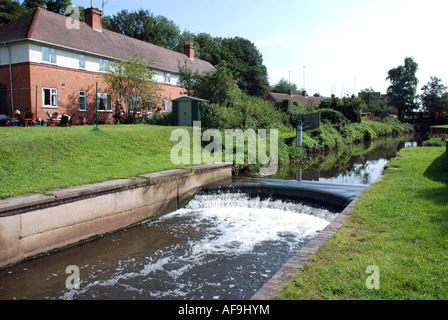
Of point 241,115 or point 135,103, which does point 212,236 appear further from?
point 135,103

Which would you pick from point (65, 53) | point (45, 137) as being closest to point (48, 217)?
point (45, 137)

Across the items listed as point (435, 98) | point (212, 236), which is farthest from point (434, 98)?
point (212, 236)

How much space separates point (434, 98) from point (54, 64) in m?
57.6

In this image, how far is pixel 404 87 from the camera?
58.5m

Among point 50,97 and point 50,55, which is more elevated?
point 50,55

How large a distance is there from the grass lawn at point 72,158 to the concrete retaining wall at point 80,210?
0.68 metres

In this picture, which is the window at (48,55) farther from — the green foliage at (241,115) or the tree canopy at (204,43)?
the tree canopy at (204,43)

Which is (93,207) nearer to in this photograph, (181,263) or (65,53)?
(181,263)

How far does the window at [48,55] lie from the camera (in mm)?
20906

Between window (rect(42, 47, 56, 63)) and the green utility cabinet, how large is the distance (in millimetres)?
9317

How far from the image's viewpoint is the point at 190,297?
15.4 ft

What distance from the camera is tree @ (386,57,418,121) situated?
189 ft

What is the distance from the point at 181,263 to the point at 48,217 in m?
2.80
